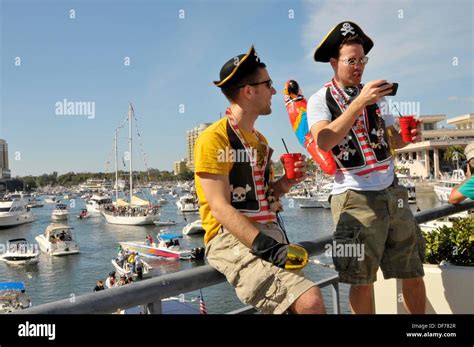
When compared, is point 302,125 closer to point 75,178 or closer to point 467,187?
point 467,187

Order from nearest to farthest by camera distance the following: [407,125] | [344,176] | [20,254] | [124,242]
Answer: [344,176], [407,125], [20,254], [124,242]

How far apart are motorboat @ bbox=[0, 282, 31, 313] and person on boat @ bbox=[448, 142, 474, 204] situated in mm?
22788

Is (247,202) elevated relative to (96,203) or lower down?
elevated

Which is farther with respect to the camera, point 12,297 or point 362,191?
point 12,297

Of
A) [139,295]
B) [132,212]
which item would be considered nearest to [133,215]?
[132,212]

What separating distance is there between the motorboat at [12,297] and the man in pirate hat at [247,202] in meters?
23.2

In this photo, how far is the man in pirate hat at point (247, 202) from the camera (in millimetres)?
2158

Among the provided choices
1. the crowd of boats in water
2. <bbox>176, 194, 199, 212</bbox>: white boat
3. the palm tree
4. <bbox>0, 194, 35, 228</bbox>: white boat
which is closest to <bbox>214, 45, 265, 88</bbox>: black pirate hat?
the crowd of boats in water

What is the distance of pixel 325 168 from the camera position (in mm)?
2758

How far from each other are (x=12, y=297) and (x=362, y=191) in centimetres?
2533

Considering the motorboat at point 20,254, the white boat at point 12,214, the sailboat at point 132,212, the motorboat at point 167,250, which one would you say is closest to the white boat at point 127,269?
the motorboat at point 167,250

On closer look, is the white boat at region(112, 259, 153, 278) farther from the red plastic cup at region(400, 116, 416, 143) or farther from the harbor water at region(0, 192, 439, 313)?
the red plastic cup at region(400, 116, 416, 143)

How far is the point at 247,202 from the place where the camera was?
7.96ft
